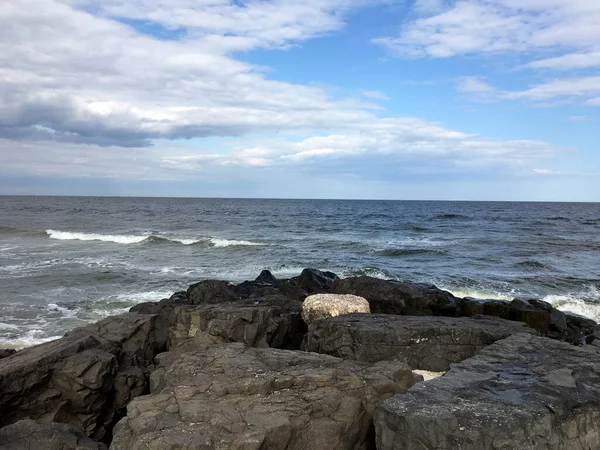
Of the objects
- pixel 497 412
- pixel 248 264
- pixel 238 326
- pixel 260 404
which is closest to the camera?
pixel 497 412

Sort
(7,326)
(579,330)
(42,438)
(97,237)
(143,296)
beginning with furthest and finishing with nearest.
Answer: (97,237)
(143,296)
(7,326)
(579,330)
(42,438)

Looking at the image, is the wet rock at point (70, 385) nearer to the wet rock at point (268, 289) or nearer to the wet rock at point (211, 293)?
the wet rock at point (211, 293)

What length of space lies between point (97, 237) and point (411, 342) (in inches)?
1459

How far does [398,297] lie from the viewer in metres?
11.6

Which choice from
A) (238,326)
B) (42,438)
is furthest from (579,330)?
(42,438)

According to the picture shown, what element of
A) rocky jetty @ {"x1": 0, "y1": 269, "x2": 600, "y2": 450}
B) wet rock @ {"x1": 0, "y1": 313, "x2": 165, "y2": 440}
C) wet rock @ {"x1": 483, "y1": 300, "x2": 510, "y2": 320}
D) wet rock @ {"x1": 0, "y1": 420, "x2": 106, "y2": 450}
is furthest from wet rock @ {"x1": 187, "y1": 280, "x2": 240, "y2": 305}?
wet rock @ {"x1": 0, "y1": 420, "x2": 106, "y2": 450}

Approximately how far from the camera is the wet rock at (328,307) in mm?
9000

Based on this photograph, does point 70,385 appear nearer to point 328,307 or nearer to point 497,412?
point 328,307

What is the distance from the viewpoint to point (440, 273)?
888 inches

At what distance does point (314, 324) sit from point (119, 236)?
3521cm

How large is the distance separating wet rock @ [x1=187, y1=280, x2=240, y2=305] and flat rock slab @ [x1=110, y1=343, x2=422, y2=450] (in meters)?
6.79

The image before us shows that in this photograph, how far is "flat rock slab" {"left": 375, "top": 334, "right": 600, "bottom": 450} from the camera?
4.07 metres

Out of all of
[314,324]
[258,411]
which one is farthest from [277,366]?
[314,324]

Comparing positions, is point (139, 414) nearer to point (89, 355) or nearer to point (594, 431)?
point (89, 355)
